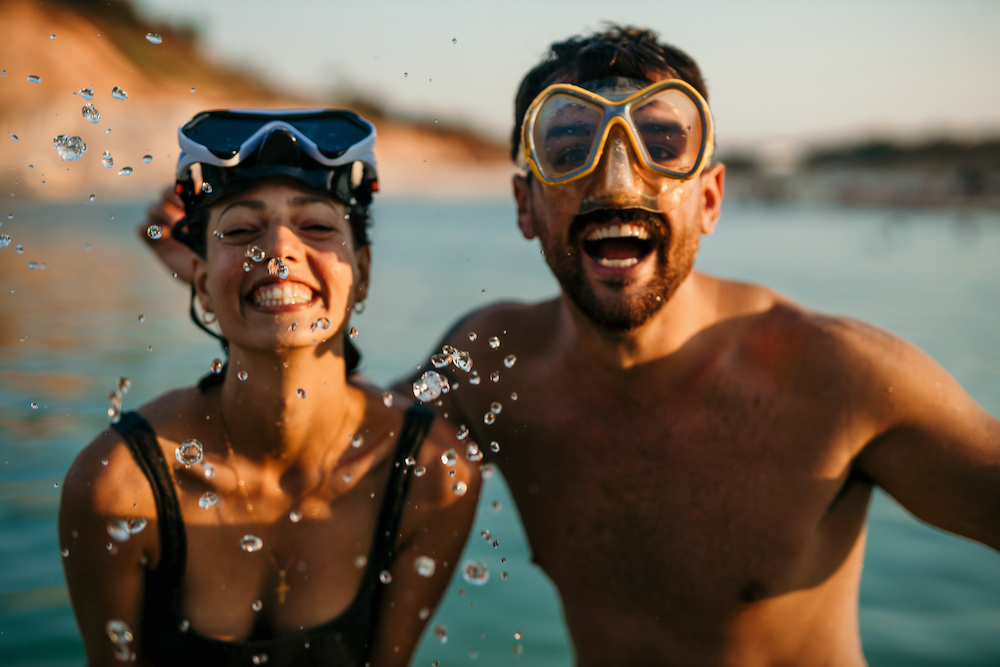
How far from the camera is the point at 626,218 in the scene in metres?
2.56

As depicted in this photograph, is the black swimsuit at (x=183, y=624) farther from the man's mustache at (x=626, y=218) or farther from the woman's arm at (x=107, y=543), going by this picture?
the man's mustache at (x=626, y=218)

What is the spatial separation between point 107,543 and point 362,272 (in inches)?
42.5

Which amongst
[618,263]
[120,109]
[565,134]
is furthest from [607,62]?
[120,109]

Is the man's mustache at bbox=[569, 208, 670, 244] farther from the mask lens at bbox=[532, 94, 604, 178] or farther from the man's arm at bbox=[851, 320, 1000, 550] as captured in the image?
the man's arm at bbox=[851, 320, 1000, 550]

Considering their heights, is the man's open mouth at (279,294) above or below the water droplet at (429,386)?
above

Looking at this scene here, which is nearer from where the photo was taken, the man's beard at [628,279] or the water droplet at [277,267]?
the water droplet at [277,267]

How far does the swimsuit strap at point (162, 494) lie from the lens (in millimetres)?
2342

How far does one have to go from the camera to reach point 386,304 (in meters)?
10.8

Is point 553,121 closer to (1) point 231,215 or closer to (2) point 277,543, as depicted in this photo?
(1) point 231,215

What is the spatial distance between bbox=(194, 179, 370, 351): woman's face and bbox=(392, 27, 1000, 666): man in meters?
0.73

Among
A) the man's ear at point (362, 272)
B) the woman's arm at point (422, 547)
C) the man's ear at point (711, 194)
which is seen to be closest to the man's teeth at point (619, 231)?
the man's ear at point (711, 194)

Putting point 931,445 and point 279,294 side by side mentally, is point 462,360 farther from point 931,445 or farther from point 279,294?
point 931,445

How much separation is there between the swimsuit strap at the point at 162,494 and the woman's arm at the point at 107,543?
0.06 feet

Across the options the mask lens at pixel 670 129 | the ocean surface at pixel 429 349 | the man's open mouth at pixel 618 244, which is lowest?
the ocean surface at pixel 429 349
